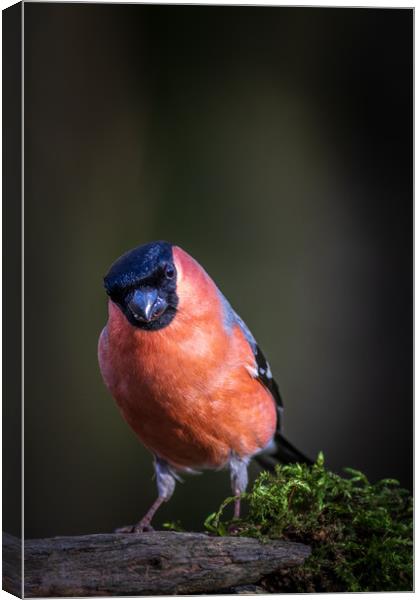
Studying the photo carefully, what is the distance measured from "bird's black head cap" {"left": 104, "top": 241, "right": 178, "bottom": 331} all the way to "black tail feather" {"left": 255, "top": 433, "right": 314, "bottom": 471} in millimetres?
734

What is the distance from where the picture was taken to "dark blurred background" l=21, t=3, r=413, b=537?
11.9 ft

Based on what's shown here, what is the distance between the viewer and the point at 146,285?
354 centimetres

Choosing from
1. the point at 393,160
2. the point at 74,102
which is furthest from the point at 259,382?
the point at 74,102

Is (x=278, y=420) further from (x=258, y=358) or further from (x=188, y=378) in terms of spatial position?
A: (x=188, y=378)

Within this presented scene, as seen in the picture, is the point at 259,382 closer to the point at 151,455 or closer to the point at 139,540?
the point at 151,455

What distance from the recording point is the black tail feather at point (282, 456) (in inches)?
156

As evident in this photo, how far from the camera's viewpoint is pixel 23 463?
359 centimetres

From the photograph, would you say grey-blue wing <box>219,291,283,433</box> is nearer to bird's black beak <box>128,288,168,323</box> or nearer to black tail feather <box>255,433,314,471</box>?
black tail feather <box>255,433,314,471</box>

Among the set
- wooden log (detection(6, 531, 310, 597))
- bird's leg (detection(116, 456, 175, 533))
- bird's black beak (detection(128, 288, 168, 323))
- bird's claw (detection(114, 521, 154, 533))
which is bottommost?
wooden log (detection(6, 531, 310, 597))

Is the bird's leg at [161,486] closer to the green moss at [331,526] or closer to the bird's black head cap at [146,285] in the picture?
the green moss at [331,526]

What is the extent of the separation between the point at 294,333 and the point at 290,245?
0.34m

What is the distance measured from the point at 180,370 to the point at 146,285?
0.36 meters

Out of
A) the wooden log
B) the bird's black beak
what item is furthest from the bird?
the wooden log

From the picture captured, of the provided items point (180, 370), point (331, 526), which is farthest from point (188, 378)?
point (331, 526)
